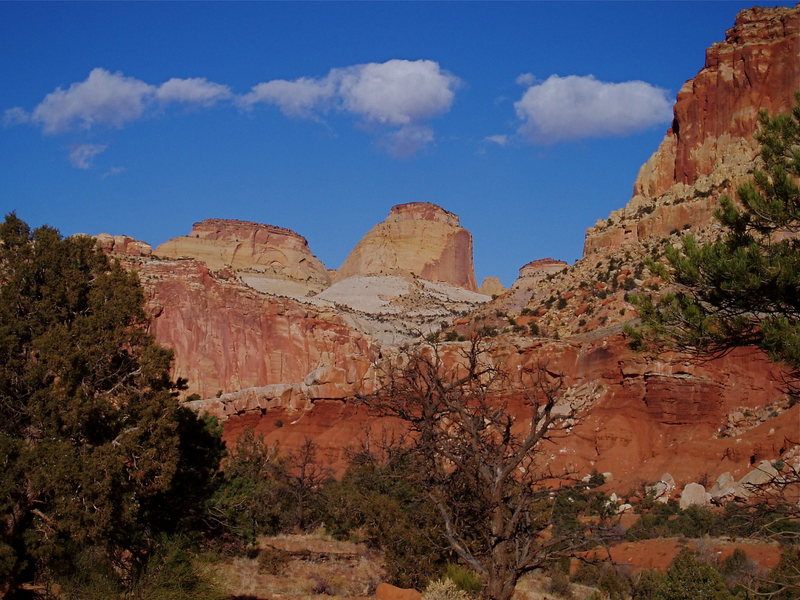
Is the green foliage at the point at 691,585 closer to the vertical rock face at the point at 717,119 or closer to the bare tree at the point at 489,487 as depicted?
the bare tree at the point at 489,487

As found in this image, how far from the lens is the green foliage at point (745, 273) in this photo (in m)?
11.5

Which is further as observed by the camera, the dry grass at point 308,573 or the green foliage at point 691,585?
the dry grass at point 308,573

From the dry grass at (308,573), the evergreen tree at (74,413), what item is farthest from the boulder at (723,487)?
the evergreen tree at (74,413)

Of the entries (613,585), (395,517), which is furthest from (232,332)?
(613,585)

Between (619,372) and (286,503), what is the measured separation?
16.9 metres

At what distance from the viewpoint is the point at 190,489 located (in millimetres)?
18562

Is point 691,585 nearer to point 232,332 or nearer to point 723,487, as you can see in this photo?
point 723,487

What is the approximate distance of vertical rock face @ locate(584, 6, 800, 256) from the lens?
58.9 metres

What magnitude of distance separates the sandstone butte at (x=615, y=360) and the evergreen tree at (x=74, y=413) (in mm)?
18196

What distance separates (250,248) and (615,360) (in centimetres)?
13462

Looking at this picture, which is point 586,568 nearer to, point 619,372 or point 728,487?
point 728,487

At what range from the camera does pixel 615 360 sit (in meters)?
40.2

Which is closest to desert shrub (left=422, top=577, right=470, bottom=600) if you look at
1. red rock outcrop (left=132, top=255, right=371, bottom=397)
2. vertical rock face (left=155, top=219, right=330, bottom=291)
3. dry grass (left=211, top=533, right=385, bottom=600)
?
dry grass (left=211, top=533, right=385, bottom=600)

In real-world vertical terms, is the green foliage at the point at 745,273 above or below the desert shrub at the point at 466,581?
above
